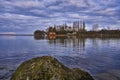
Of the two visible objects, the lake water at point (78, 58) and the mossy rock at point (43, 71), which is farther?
the lake water at point (78, 58)

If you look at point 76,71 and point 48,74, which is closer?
point 48,74

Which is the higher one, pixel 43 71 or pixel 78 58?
pixel 43 71

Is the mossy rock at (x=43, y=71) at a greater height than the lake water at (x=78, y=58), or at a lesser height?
greater

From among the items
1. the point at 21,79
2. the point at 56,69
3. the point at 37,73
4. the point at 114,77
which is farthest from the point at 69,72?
Result: the point at 114,77

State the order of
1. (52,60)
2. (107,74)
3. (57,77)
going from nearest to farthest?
(57,77), (52,60), (107,74)

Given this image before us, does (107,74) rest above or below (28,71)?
below

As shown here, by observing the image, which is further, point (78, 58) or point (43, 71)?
point (78, 58)

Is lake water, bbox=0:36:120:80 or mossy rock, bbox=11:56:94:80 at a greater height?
mossy rock, bbox=11:56:94:80

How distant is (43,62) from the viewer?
1102 cm

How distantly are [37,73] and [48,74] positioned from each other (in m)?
0.57

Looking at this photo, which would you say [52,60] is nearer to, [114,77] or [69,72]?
A: [69,72]

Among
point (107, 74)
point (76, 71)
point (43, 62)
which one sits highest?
point (43, 62)

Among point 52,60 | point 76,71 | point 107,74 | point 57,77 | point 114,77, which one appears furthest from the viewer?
point 107,74

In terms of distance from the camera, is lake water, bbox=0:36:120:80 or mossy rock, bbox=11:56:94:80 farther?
lake water, bbox=0:36:120:80
